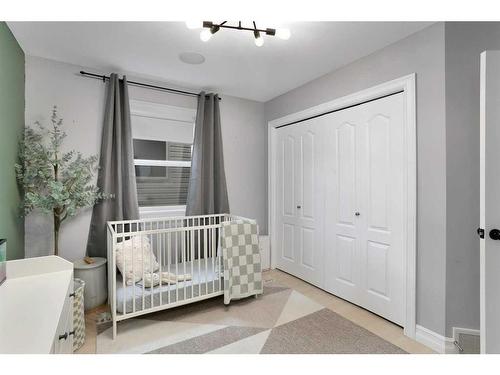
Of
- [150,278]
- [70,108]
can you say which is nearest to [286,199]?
[150,278]

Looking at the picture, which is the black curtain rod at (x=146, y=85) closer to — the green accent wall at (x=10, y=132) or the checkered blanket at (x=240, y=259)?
the green accent wall at (x=10, y=132)

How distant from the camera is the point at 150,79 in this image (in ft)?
9.25

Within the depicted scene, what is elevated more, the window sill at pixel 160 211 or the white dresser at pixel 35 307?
the window sill at pixel 160 211

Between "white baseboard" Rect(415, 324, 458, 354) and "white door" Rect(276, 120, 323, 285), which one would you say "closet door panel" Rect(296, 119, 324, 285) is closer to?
"white door" Rect(276, 120, 323, 285)

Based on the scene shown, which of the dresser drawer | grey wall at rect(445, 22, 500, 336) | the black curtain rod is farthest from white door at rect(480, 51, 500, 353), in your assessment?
the black curtain rod

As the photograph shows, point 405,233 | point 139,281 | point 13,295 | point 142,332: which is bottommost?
point 142,332

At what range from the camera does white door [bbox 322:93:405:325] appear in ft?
6.91

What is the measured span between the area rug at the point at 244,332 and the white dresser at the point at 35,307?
2.39 feet

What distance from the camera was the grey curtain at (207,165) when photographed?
2.99m

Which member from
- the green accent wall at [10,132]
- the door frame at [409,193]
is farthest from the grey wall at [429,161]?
the green accent wall at [10,132]
